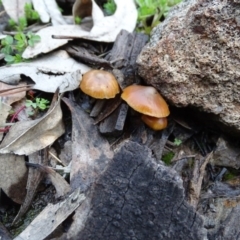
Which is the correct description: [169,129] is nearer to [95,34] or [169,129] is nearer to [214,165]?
[214,165]

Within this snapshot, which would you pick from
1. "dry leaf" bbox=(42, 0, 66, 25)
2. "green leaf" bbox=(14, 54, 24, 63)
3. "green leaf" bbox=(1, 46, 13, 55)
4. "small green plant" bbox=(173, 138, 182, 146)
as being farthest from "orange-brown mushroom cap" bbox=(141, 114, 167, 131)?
"dry leaf" bbox=(42, 0, 66, 25)

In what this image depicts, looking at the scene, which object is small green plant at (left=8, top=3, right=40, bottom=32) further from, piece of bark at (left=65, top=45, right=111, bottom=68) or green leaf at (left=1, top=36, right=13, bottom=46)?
piece of bark at (left=65, top=45, right=111, bottom=68)

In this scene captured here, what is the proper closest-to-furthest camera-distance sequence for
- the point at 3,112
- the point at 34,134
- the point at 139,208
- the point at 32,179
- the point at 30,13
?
the point at 139,208, the point at 32,179, the point at 34,134, the point at 3,112, the point at 30,13

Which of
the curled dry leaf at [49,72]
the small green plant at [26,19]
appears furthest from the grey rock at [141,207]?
the small green plant at [26,19]

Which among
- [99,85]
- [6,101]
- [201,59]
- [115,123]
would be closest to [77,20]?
[99,85]

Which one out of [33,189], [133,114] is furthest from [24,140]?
[133,114]

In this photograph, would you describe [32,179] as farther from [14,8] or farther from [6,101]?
[14,8]
